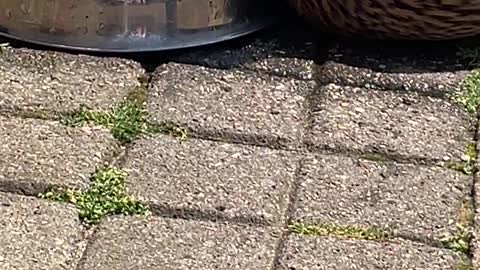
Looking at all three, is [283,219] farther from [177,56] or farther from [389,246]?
[177,56]

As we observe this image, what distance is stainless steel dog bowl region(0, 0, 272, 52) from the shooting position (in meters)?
3.13

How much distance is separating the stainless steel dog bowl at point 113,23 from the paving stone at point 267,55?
0.04 meters

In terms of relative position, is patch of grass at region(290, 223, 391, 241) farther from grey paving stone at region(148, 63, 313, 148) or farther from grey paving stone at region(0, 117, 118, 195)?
grey paving stone at region(0, 117, 118, 195)

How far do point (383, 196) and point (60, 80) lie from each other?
898mm

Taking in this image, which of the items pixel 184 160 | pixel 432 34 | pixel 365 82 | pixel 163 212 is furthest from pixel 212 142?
pixel 432 34

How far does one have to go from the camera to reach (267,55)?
319 cm

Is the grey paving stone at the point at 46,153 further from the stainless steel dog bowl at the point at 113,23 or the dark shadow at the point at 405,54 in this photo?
the dark shadow at the point at 405,54

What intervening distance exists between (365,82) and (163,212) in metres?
0.76

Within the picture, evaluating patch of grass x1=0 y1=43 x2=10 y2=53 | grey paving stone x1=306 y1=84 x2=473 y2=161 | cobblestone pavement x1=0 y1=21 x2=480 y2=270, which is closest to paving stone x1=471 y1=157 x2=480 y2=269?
cobblestone pavement x1=0 y1=21 x2=480 y2=270

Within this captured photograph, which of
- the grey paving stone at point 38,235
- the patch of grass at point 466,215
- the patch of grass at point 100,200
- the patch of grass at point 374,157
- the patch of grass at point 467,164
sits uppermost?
the patch of grass at point 467,164

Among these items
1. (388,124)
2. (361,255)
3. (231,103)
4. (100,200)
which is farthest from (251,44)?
(361,255)

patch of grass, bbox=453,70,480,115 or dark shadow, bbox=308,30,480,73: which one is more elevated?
dark shadow, bbox=308,30,480,73

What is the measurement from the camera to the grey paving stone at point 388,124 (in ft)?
9.32

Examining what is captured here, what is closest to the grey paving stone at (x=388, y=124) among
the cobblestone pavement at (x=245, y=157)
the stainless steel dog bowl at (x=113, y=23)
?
the cobblestone pavement at (x=245, y=157)
